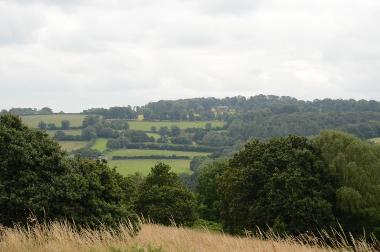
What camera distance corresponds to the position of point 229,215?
3831cm

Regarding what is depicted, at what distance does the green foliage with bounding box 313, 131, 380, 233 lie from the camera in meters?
34.4

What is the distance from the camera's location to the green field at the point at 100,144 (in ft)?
443

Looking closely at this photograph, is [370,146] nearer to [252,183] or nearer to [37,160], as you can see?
[252,183]

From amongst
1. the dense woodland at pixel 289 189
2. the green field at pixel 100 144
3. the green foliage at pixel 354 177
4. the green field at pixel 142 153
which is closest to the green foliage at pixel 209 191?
the dense woodland at pixel 289 189

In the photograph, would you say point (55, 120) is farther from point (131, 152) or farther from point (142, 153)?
point (142, 153)

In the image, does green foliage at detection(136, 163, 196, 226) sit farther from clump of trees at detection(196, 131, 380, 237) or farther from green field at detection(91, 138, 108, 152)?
green field at detection(91, 138, 108, 152)

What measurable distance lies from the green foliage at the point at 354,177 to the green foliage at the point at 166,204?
12441 mm

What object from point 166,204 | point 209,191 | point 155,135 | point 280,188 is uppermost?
point 280,188

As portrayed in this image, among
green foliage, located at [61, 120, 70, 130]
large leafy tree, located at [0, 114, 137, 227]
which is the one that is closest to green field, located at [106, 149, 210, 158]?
green foliage, located at [61, 120, 70, 130]

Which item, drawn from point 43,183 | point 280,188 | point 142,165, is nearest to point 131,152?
point 142,165

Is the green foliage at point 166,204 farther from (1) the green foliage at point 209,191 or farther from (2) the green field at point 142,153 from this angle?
(2) the green field at point 142,153

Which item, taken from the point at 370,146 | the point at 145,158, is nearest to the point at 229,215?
the point at 370,146

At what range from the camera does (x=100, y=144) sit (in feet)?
472

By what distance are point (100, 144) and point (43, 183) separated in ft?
425
